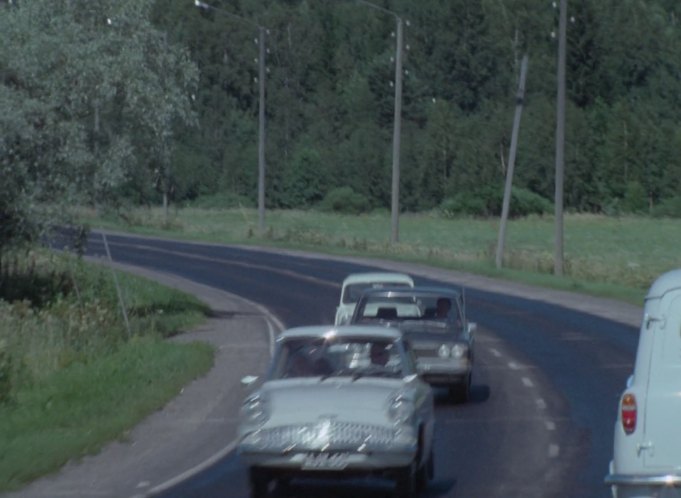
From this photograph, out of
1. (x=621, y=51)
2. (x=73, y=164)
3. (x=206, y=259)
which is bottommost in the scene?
(x=206, y=259)

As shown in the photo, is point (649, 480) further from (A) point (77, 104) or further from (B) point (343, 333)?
(A) point (77, 104)

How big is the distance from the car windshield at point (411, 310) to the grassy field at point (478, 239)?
11.7 metres

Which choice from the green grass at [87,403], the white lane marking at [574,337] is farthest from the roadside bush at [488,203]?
the green grass at [87,403]

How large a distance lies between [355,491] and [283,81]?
123196mm

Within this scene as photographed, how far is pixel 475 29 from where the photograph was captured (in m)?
133

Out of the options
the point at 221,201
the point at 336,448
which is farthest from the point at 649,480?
the point at 221,201

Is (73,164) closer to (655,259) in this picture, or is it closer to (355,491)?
(355,491)

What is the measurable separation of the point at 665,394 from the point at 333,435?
3.33 m

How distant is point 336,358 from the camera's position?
44.3 feet

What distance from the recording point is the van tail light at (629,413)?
392 inches

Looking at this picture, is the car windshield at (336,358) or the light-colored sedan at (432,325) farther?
the light-colored sedan at (432,325)

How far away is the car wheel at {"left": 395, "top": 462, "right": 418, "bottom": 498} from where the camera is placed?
1245cm

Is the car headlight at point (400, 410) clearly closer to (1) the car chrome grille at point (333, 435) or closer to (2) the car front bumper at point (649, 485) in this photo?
(1) the car chrome grille at point (333, 435)

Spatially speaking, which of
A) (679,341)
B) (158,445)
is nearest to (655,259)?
(158,445)
